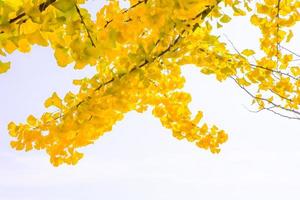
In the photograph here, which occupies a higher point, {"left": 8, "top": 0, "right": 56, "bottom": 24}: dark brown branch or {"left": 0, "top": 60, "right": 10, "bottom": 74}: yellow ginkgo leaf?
{"left": 8, "top": 0, "right": 56, "bottom": 24}: dark brown branch

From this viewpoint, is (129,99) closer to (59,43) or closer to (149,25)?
(149,25)

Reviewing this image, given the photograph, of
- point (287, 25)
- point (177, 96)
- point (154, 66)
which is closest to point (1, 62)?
point (154, 66)

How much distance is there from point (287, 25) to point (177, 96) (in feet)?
4.80

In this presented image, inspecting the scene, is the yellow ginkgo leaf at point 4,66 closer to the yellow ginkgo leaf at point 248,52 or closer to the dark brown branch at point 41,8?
the dark brown branch at point 41,8

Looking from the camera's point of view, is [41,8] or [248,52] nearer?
[41,8]

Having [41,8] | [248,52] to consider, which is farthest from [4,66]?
[248,52]

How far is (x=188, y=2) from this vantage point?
5.94ft

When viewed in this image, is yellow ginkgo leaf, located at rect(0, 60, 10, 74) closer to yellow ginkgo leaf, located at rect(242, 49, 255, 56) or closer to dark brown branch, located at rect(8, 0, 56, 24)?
dark brown branch, located at rect(8, 0, 56, 24)

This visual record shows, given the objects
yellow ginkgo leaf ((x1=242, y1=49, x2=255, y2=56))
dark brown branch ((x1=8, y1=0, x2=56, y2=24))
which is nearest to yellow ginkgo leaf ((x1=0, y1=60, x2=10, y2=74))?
dark brown branch ((x1=8, y1=0, x2=56, y2=24))

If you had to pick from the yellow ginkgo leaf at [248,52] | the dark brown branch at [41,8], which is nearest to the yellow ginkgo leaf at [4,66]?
the dark brown branch at [41,8]

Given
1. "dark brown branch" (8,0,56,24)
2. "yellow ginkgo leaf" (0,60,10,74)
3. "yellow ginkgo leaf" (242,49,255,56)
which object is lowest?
"yellow ginkgo leaf" (0,60,10,74)

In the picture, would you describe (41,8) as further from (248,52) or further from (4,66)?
(248,52)

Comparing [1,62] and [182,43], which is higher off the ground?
[182,43]

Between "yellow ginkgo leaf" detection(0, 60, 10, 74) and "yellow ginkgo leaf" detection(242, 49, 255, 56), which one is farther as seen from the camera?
"yellow ginkgo leaf" detection(242, 49, 255, 56)
